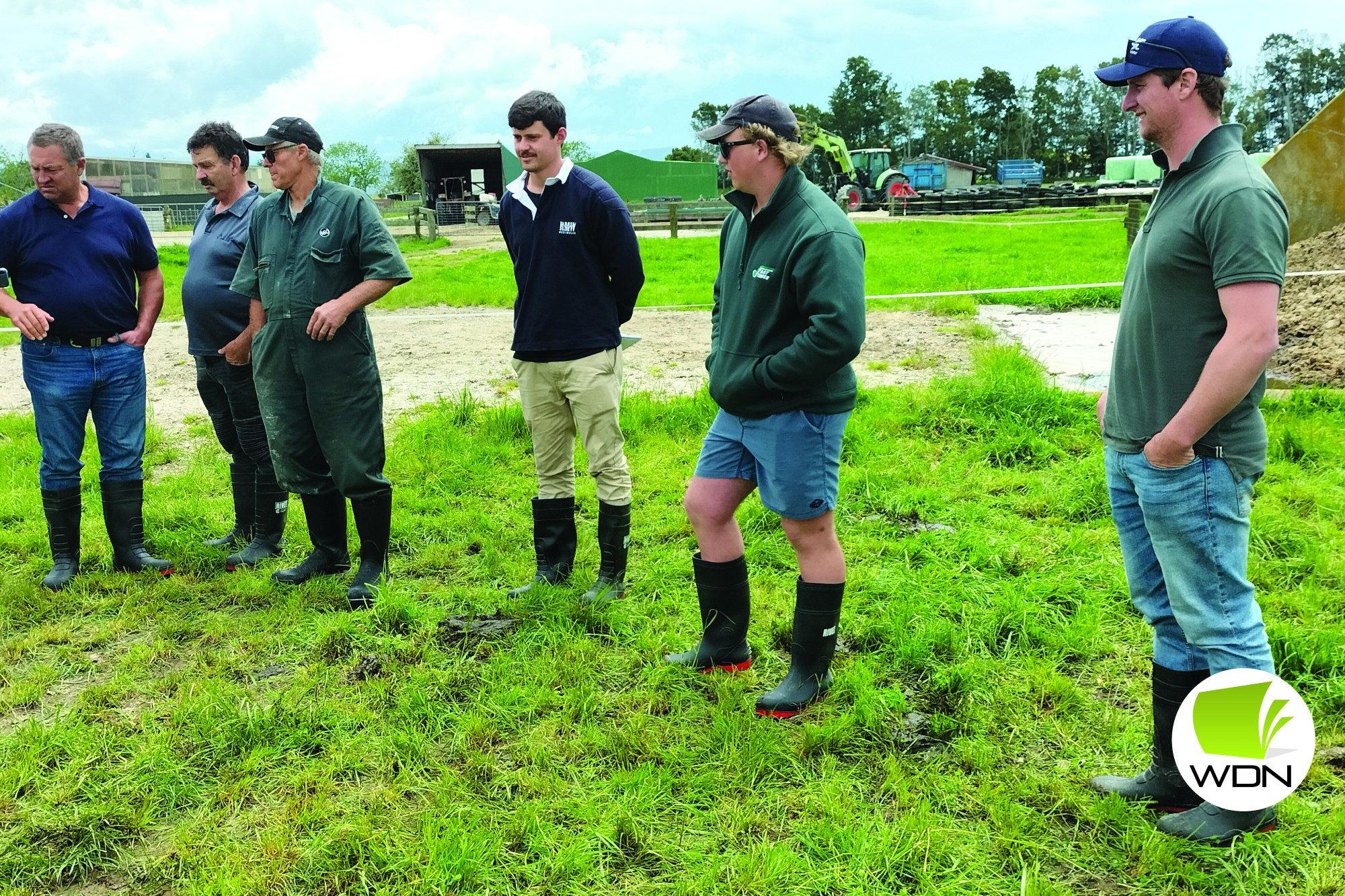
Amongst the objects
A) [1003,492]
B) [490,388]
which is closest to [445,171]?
[490,388]

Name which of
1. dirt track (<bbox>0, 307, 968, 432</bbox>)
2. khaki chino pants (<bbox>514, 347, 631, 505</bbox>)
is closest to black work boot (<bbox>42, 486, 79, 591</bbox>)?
khaki chino pants (<bbox>514, 347, 631, 505</bbox>)

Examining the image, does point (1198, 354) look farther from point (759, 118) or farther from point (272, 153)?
point (272, 153)

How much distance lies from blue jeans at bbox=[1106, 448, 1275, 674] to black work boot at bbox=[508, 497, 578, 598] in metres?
2.74

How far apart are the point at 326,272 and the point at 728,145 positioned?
215 centimetres

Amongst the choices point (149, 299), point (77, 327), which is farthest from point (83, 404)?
point (149, 299)

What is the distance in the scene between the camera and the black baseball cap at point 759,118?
10.5ft

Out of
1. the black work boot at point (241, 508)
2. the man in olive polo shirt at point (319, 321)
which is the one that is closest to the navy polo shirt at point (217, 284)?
the man in olive polo shirt at point (319, 321)

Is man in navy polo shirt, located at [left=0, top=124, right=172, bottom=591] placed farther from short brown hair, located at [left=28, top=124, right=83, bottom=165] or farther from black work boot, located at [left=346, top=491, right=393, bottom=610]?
black work boot, located at [left=346, top=491, right=393, bottom=610]

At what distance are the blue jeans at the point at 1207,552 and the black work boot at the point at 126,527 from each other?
4669 mm

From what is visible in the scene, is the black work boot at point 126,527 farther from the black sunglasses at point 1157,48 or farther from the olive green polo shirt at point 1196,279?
the black sunglasses at point 1157,48

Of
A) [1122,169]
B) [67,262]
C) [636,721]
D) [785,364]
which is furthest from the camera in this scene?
[1122,169]

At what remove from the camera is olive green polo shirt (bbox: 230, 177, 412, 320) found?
14.4ft

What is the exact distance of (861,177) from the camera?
4506 centimetres

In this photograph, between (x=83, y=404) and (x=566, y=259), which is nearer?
(x=566, y=259)
